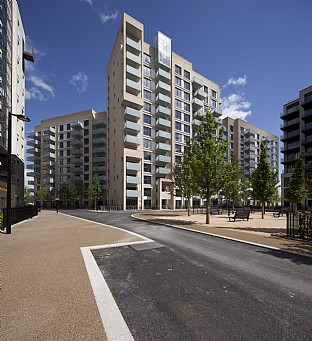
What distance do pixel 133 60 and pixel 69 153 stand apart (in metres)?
36.9

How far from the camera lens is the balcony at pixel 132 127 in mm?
43000

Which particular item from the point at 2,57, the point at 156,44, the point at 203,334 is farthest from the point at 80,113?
the point at 203,334

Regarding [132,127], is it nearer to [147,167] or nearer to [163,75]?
[147,167]

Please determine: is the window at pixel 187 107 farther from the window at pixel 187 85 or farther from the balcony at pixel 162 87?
the balcony at pixel 162 87

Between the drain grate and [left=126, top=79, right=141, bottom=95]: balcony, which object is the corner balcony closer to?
[left=126, top=79, right=141, bottom=95]: balcony

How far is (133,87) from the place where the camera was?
146ft

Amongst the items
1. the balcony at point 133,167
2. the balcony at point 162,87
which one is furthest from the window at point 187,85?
the balcony at point 133,167

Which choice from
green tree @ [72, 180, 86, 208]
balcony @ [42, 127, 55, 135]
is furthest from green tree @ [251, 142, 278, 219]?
balcony @ [42, 127, 55, 135]

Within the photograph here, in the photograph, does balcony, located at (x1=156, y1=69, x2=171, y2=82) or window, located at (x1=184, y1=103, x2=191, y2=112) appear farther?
window, located at (x1=184, y1=103, x2=191, y2=112)

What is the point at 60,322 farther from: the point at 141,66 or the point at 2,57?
the point at 141,66

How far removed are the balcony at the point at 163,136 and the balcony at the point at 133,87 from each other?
1096 cm

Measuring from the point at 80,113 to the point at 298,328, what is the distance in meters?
69.7

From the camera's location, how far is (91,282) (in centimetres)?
452

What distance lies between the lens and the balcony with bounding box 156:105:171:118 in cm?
4834
